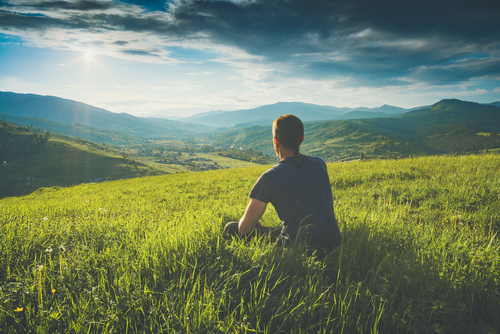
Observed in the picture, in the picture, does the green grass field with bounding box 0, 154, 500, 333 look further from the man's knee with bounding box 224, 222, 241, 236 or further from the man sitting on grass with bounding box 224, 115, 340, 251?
the man sitting on grass with bounding box 224, 115, 340, 251

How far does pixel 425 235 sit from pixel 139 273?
4733mm

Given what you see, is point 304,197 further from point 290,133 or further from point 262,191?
point 290,133

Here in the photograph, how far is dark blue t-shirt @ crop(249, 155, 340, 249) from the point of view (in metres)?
3.47

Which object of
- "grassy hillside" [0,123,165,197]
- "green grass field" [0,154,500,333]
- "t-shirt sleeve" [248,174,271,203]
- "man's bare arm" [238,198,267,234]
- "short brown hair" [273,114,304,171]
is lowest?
"grassy hillside" [0,123,165,197]

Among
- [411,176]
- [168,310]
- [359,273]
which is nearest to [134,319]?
[168,310]

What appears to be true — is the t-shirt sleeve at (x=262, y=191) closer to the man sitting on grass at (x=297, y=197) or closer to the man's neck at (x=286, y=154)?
the man sitting on grass at (x=297, y=197)

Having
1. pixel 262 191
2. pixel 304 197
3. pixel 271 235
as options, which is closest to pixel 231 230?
pixel 271 235

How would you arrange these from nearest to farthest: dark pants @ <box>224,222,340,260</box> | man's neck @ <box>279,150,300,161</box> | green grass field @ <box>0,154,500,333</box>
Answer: green grass field @ <box>0,154,500,333</box>
dark pants @ <box>224,222,340,260</box>
man's neck @ <box>279,150,300,161</box>

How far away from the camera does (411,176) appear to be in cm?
1039

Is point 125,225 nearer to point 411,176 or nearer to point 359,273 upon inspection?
point 359,273

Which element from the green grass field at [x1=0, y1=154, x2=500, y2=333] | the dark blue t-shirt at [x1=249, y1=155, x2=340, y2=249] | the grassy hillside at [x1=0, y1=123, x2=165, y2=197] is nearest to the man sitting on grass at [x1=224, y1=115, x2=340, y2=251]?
the dark blue t-shirt at [x1=249, y1=155, x2=340, y2=249]

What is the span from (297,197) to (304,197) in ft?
0.37

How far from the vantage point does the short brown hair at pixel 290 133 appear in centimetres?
355

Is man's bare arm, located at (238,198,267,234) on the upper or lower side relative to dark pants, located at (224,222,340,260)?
upper
